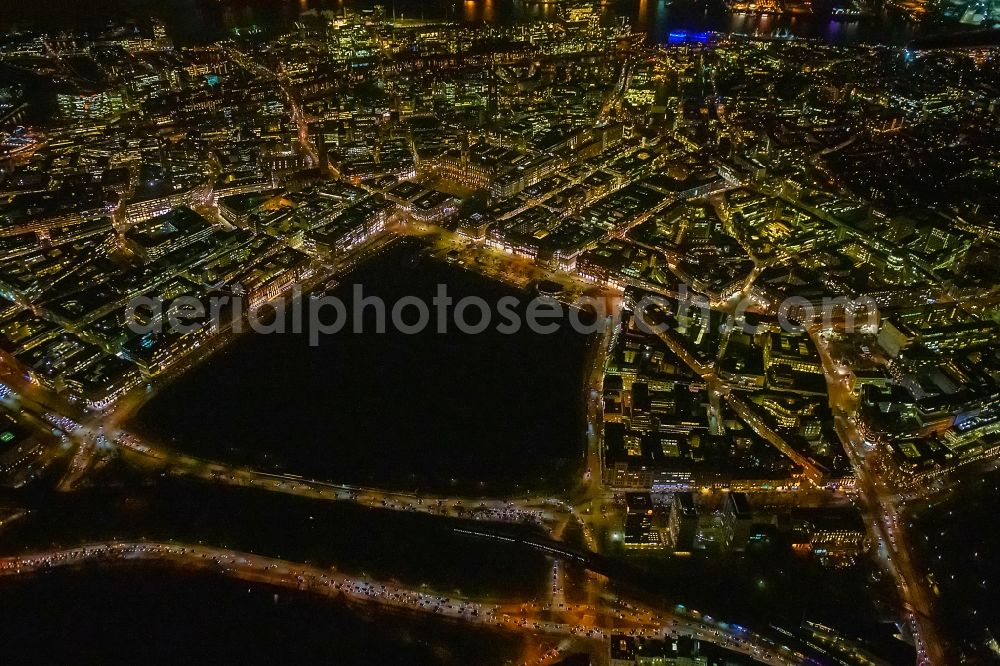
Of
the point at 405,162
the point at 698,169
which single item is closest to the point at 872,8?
the point at 698,169

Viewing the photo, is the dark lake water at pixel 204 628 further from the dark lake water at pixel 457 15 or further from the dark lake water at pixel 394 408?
the dark lake water at pixel 457 15

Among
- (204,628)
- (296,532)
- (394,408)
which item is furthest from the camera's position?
(394,408)


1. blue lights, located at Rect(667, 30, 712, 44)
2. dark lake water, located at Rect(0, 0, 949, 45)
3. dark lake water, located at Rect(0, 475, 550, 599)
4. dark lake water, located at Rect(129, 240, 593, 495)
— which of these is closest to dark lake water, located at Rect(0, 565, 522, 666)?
dark lake water, located at Rect(0, 475, 550, 599)

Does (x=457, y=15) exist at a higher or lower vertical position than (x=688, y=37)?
higher

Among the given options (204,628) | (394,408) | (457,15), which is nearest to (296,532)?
(204,628)

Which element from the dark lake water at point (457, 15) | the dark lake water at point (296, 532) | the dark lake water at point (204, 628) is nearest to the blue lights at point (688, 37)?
the dark lake water at point (457, 15)

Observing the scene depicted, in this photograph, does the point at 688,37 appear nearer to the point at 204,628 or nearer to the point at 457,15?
the point at 457,15

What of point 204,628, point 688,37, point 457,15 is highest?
point 457,15
